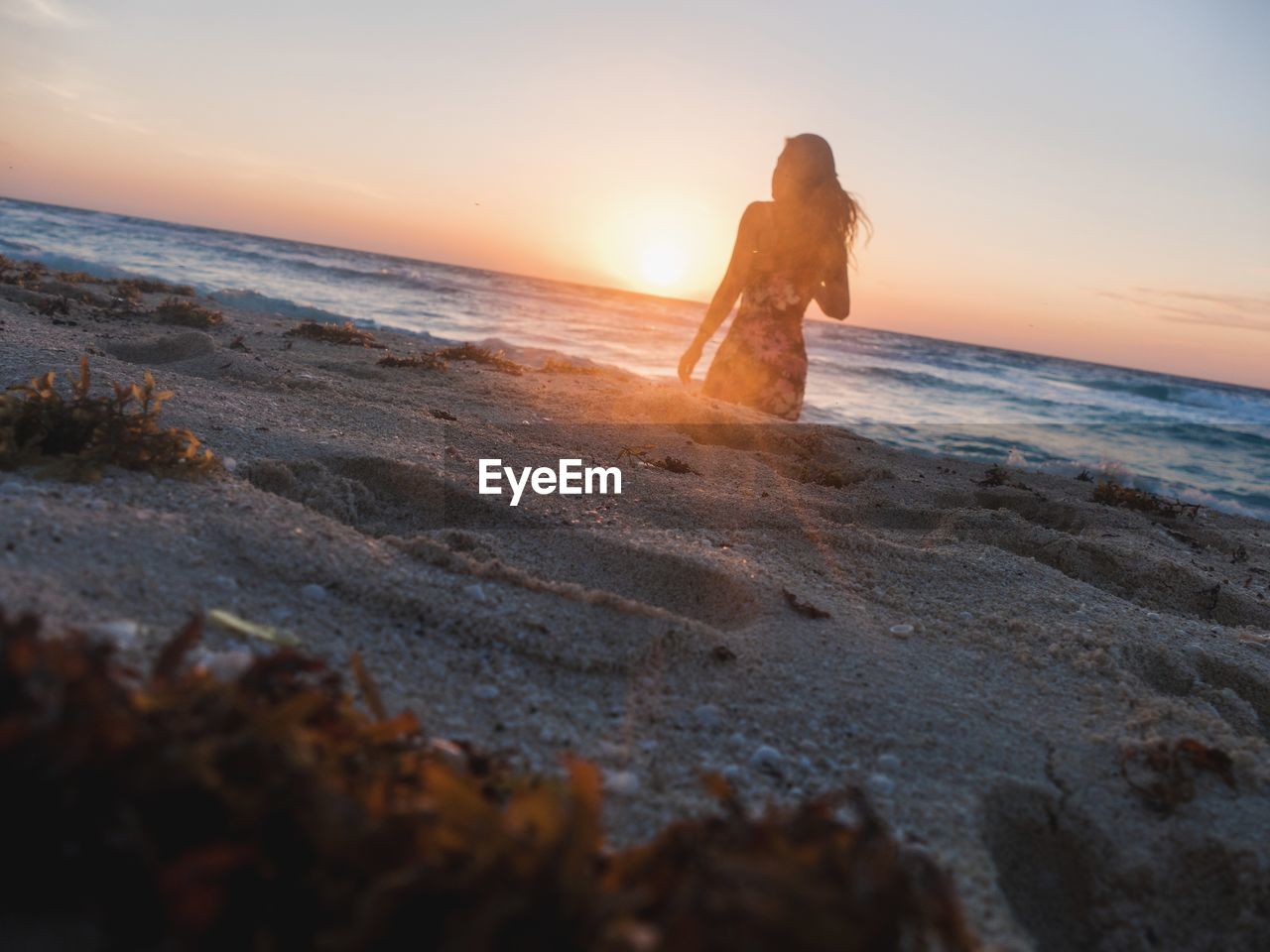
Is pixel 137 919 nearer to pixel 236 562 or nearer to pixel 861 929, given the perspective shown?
pixel 861 929

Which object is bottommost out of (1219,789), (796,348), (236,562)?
(1219,789)

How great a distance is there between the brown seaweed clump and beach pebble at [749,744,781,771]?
6.23 ft

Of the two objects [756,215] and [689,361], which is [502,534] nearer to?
[689,361]

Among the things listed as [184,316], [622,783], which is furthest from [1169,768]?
[184,316]

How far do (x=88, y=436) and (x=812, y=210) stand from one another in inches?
204

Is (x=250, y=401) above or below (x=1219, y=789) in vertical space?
above

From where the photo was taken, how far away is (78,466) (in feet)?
7.64

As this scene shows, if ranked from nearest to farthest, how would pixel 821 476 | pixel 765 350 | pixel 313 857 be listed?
1. pixel 313 857
2. pixel 821 476
3. pixel 765 350

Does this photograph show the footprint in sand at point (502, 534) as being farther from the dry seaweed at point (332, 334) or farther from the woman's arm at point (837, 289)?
the dry seaweed at point (332, 334)

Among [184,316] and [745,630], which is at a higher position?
[184,316]

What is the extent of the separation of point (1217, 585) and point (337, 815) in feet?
13.6

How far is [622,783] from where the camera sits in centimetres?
161

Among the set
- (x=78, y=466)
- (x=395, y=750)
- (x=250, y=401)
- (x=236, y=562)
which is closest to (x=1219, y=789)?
(x=395, y=750)

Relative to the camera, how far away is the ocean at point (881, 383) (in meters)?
11.2
